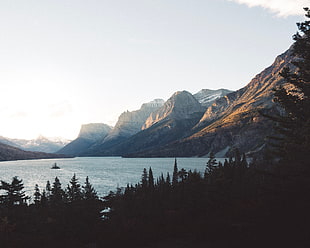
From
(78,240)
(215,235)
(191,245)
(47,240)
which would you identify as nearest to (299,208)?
(215,235)

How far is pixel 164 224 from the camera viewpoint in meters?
14.6

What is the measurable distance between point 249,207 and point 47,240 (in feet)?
33.7

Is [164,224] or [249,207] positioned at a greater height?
[249,207]

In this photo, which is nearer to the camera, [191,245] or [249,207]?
[191,245]

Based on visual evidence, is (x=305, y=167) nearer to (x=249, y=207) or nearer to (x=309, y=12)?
(x=249, y=207)

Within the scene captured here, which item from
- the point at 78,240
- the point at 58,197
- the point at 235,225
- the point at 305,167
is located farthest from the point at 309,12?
the point at 58,197

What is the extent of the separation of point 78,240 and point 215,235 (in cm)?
704

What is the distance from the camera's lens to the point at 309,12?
23.4 meters

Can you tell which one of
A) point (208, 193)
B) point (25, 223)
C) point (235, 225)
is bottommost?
point (25, 223)

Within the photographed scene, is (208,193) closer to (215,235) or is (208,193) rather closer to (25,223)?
(215,235)

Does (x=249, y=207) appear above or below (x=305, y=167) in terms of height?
below

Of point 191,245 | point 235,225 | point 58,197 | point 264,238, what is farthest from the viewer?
point 58,197

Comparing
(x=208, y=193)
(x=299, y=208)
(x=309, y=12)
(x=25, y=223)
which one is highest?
(x=309, y=12)

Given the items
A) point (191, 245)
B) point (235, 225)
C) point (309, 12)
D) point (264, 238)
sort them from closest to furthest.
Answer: point (264, 238), point (191, 245), point (235, 225), point (309, 12)
